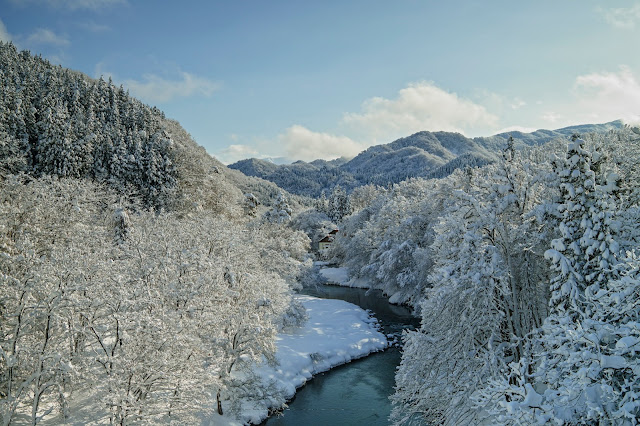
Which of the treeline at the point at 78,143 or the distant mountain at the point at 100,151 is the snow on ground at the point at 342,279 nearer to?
the distant mountain at the point at 100,151

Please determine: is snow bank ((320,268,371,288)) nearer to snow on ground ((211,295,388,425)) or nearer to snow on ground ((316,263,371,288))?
snow on ground ((316,263,371,288))

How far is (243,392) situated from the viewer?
63.9 ft

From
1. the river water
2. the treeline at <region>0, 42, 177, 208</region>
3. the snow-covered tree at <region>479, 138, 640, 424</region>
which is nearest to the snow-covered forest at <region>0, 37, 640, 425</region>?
the snow-covered tree at <region>479, 138, 640, 424</region>

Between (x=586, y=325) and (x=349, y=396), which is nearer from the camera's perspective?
(x=586, y=325)

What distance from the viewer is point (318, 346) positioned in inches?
1161

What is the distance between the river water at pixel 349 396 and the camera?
66.5ft

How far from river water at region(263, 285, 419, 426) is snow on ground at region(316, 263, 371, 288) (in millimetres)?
25486

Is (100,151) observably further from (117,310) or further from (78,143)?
(117,310)

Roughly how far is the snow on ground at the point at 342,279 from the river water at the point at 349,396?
25486 millimetres

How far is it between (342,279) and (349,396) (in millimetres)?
38342

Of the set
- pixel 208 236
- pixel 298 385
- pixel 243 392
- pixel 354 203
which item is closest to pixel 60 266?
pixel 243 392

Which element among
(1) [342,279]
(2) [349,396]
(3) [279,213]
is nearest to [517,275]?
(2) [349,396]

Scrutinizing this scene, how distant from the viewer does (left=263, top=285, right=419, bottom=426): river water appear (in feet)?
66.5

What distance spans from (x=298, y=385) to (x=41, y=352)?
1567 cm
